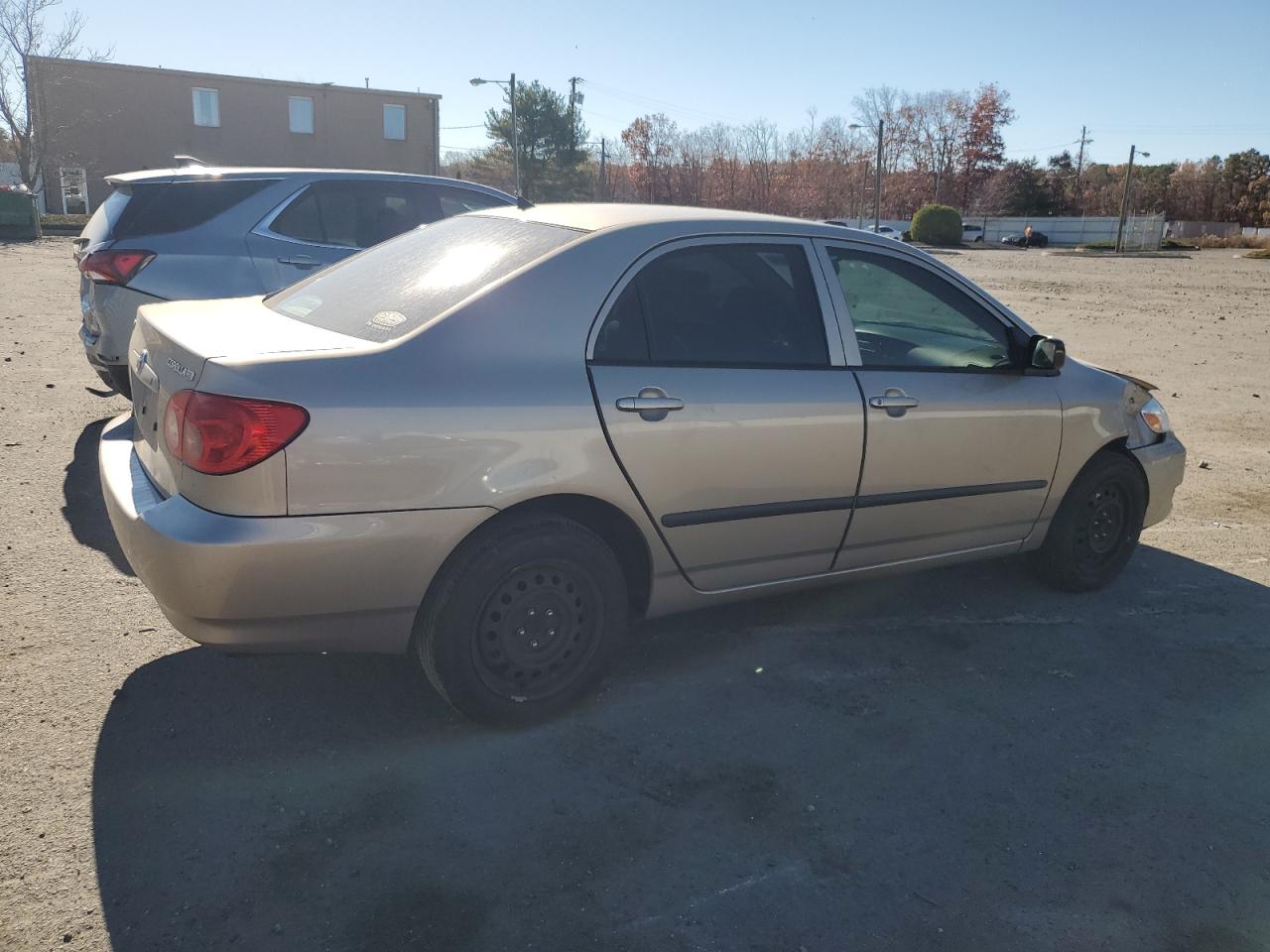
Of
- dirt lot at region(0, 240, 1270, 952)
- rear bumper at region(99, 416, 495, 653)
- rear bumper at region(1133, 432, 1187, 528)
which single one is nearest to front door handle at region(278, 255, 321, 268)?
dirt lot at region(0, 240, 1270, 952)

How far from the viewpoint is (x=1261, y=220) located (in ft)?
224

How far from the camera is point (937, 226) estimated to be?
166ft

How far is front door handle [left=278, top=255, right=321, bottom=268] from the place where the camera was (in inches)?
257

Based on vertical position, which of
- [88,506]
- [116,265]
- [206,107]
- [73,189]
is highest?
[206,107]

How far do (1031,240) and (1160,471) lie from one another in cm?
5591

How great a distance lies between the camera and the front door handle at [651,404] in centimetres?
336

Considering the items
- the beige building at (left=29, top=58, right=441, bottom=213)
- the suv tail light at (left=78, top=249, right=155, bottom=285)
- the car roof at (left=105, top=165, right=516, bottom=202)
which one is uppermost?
the beige building at (left=29, top=58, right=441, bottom=213)

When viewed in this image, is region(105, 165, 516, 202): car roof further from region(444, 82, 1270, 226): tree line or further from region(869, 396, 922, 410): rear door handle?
region(444, 82, 1270, 226): tree line

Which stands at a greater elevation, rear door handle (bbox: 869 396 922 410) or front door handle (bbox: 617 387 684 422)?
front door handle (bbox: 617 387 684 422)

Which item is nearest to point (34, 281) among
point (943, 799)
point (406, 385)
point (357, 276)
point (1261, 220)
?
point (357, 276)

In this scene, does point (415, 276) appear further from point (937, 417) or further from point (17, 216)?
point (17, 216)

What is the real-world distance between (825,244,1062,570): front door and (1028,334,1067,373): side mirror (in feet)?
0.22

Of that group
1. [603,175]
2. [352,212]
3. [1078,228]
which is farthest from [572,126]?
[352,212]

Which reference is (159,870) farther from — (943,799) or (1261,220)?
(1261,220)
